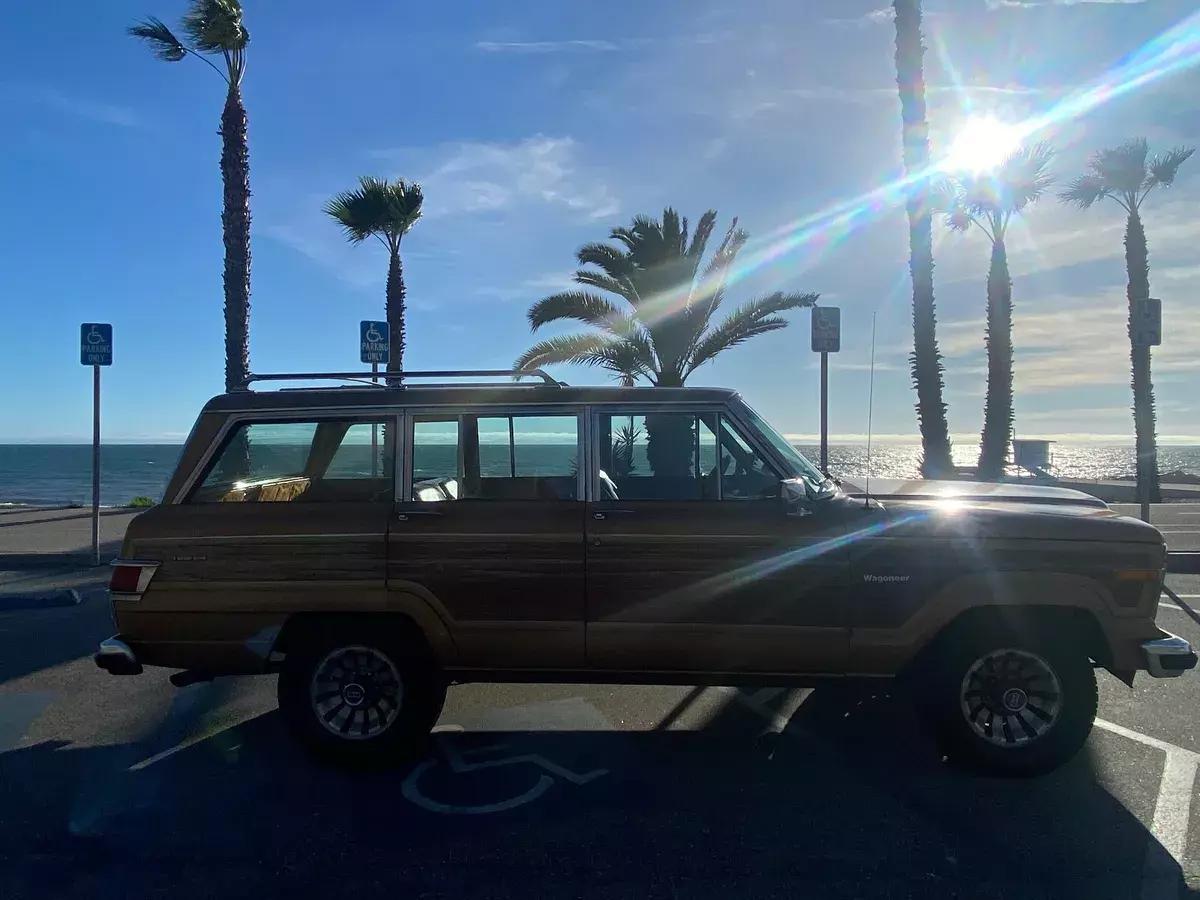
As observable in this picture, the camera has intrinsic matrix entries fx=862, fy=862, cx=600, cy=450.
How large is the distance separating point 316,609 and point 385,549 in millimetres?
499

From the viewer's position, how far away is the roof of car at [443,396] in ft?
15.7

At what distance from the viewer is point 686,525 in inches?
179

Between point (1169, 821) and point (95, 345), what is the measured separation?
11.7 metres

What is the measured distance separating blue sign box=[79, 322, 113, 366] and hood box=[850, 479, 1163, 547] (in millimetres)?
9858

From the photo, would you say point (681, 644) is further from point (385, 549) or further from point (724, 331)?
point (724, 331)

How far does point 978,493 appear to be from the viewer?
206 inches

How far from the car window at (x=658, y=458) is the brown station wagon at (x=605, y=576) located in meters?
0.02

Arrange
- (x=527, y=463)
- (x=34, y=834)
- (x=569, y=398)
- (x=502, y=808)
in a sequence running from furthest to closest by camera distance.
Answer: (x=527, y=463) < (x=569, y=398) < (x=502, y=808) < (x=34, y=834)

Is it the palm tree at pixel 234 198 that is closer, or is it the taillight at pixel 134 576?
the taillight at pixel 134 576

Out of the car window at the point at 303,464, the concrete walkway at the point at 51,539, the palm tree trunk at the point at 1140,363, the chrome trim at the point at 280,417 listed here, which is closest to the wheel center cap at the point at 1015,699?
the car window at the point at 303,464

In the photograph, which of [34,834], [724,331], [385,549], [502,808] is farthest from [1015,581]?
[724,331]

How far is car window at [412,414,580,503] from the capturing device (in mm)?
4828

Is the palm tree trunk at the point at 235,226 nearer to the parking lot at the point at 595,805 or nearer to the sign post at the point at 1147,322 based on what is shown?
the parking lot at the point at 595,805

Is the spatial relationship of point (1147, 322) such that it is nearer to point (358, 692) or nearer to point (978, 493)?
point (978, 493)
